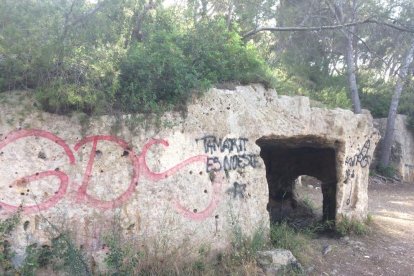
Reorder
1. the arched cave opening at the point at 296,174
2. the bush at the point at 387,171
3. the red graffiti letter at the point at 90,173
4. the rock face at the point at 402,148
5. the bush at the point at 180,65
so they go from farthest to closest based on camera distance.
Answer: the rock face at the point at 402,148 < the bush at the point at 387,171 < the arched cave opening at the point at 296,174 < the bush at the point at 180,65 < the red graffiti letter at the point at 90,173

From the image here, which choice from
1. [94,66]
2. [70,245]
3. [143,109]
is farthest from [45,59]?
[70,245]

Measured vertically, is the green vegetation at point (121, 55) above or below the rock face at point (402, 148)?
above

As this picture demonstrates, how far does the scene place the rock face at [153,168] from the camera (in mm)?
4164

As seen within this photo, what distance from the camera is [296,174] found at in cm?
923

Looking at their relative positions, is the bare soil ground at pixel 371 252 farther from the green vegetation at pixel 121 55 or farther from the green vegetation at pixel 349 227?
the green vegetation at pixel 121 55

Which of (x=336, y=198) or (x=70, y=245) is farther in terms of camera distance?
(x=336, y=198)

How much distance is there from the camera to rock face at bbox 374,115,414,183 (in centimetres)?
1653

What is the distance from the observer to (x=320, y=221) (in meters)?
7.76

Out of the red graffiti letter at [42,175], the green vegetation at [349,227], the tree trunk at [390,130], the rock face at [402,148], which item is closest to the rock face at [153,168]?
the red graffiti letter at [42,175]

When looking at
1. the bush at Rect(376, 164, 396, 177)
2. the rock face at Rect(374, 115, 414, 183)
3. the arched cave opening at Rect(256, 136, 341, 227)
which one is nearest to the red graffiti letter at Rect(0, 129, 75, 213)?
the arched cave opening at Rect(256, 136, 341, 227)

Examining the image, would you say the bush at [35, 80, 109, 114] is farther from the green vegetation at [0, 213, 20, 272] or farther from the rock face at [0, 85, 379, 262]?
the green vegetation at [0, 213, 20, 272]

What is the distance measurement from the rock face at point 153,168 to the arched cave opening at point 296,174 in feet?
3.96

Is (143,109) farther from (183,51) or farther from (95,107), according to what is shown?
(183,51)

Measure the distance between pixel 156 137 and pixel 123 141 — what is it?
16.0 inches
